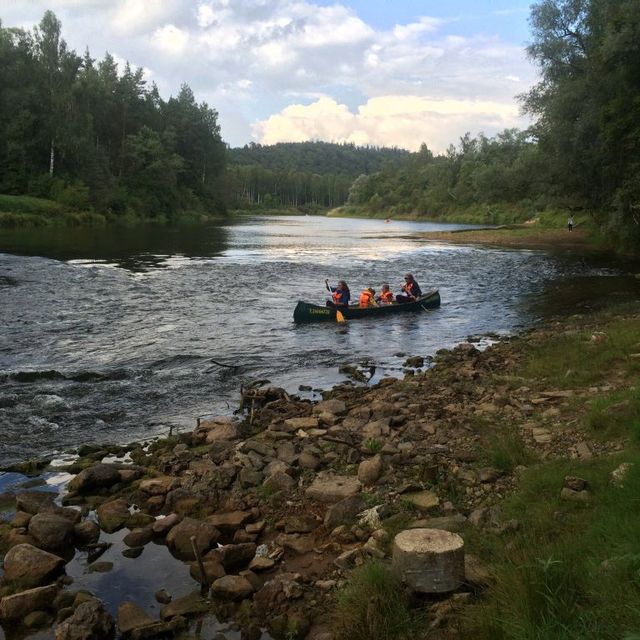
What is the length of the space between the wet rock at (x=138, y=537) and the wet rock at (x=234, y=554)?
924 millimetres

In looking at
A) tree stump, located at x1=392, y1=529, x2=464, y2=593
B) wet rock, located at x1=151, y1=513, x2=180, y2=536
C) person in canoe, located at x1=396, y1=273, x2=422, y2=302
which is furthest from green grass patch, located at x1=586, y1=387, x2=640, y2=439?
person in canoe, located at x1=396, y1=273, x2=422, y2=302

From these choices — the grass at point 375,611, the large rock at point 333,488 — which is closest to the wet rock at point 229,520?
the large rock at point 333,488

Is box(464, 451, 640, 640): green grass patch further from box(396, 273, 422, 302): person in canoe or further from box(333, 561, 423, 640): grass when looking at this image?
box(396, 273, 422, 302): person in canoe

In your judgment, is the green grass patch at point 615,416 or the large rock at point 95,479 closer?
the green grass patch at point 615,416

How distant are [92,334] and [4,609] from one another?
13257 mm

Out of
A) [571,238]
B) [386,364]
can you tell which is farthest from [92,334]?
[571,238]

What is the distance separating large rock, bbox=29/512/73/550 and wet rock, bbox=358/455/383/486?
11.1 ft

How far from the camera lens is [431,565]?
15.5ft

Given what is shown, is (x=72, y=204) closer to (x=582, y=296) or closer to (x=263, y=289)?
(x=263, y=289)

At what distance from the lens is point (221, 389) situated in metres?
13.1

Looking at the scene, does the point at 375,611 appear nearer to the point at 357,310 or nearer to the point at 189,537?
the point at 189,537

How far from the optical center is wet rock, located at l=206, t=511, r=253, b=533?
6797mm

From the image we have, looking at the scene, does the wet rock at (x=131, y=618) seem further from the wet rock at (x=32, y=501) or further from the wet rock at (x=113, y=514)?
the wet rock at (x=32, y=501)

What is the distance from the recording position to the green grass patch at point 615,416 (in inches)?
288
